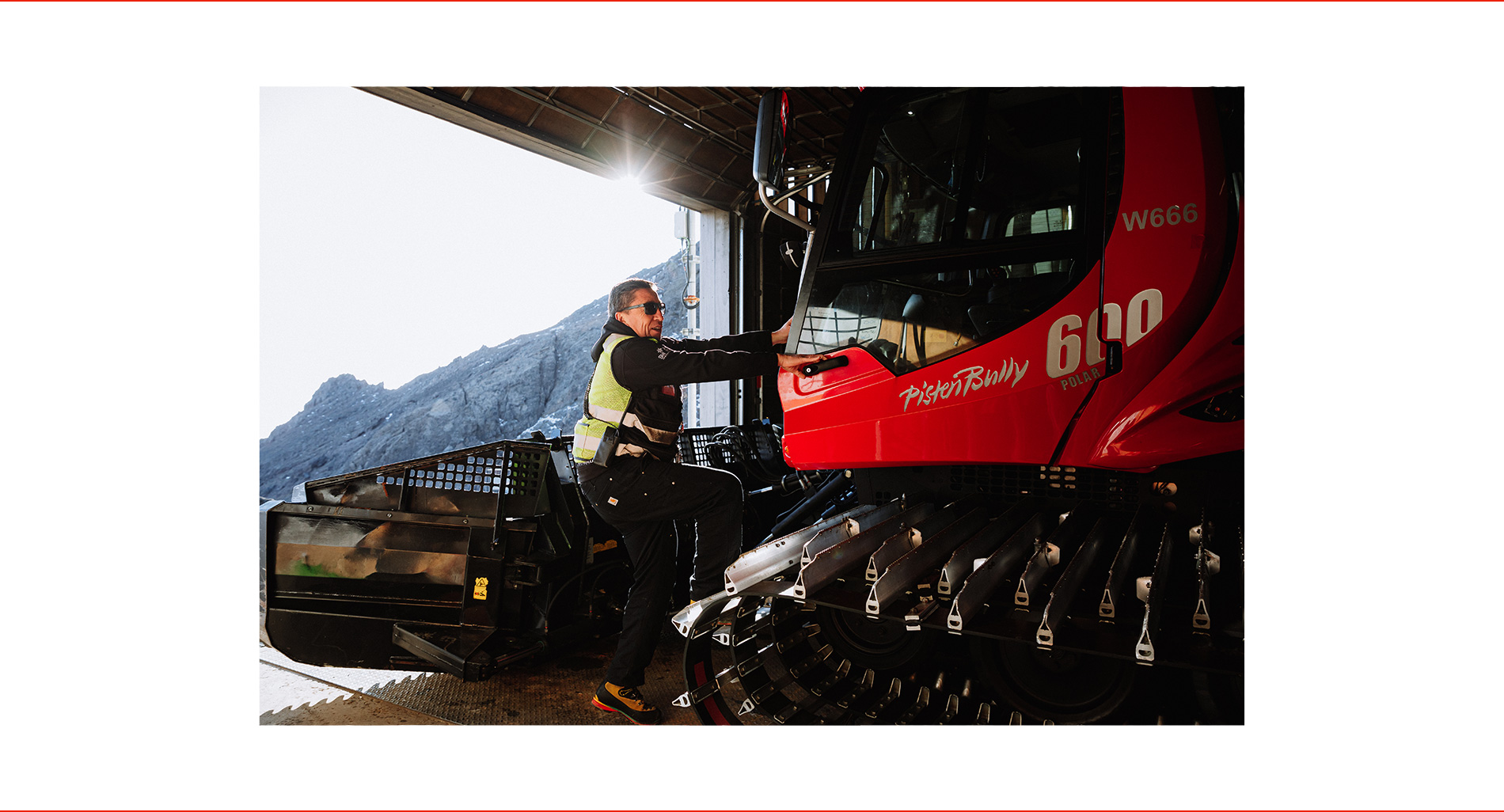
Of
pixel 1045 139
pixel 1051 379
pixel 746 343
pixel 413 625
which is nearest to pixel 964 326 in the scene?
pixel 1051 379

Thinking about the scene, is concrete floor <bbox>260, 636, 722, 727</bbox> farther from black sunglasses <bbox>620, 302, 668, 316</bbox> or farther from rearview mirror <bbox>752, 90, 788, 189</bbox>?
rearview mirror <bbox>752, 90, 788, 189</bbox>

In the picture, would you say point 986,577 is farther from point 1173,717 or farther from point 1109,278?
point 1109,278

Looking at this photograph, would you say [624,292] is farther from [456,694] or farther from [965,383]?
[456,694]

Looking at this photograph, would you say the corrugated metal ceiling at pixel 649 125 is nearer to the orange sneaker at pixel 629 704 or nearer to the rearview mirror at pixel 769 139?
the rearview mirror at pixel 769 139

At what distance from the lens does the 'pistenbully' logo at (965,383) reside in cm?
217

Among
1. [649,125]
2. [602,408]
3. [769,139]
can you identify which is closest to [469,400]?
[649,125]

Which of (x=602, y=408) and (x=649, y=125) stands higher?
(x=649, y=125)

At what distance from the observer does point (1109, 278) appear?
2086mm

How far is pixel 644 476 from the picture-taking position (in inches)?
110

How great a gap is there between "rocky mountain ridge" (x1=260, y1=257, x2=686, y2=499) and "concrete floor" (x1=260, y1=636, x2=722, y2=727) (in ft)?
20.5

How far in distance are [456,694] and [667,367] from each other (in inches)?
71.4

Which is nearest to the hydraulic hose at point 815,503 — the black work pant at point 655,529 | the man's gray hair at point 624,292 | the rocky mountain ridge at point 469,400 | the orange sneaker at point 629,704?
the black work pant at point 655,529

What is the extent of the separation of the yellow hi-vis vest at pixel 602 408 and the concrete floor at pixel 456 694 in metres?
1.09

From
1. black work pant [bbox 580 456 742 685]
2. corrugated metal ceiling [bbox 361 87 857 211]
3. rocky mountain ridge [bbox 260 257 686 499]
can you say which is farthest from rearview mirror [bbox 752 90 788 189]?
rocky mountain ridge [bbox 260 257 686 499]
